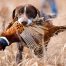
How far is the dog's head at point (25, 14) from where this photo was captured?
194 centimetres

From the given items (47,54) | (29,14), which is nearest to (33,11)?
(29,14)

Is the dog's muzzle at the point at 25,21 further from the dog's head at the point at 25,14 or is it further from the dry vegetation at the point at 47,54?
the dry vegetation at the point at 47,54

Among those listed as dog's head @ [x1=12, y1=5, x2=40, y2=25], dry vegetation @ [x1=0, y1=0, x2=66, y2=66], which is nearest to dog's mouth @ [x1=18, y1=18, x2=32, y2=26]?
dog's head @ [x1=12, y1=5, x2=40, y2=25]

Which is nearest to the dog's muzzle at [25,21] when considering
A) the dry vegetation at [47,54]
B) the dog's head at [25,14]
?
the dog's head at [25,14]

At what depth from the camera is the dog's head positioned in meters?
1.94

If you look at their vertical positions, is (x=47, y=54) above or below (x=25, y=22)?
below

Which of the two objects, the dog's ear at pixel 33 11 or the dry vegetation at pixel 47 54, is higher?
the dog's ear at pixel 33 11

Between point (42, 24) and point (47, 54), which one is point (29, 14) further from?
point (47, 54)

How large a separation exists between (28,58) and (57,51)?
16cm

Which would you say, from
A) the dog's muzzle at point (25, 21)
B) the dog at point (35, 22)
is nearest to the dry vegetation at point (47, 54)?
the dog at point (35, 22)

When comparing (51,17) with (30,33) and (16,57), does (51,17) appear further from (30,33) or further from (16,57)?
(16,57)

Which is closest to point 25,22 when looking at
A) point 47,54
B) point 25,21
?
point 25,21

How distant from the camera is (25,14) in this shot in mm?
1978

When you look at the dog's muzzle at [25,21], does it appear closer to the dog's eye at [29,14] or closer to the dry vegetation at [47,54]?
the dog's eye at [29,14]
